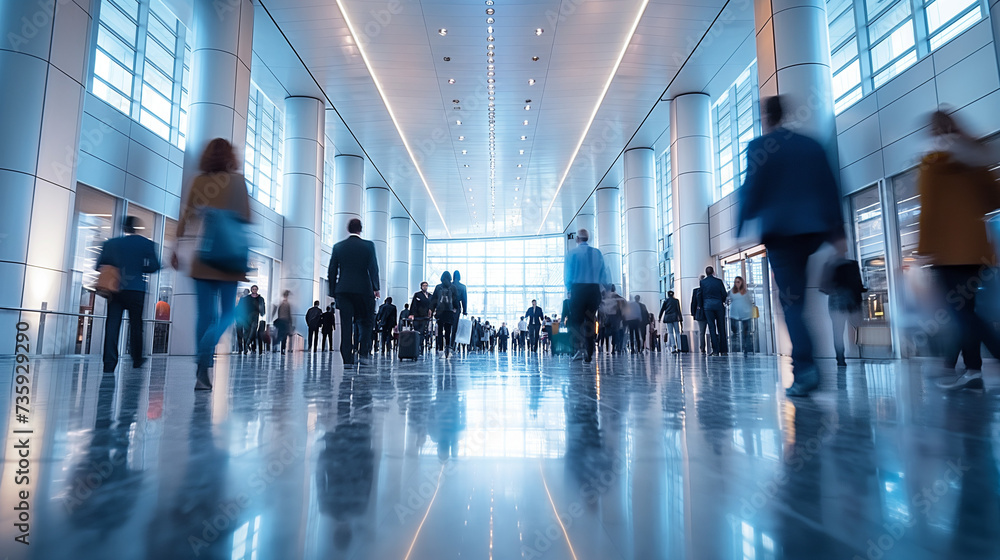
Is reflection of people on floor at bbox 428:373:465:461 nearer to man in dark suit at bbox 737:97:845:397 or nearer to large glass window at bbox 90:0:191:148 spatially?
man in dark suit at bbox 737:97:845:397

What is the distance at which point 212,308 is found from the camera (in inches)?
159

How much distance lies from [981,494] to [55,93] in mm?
11132

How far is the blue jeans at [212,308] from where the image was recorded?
3944 millimetres

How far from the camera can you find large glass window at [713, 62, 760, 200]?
16125 mm

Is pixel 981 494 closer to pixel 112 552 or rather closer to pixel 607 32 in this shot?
pixel 112 552

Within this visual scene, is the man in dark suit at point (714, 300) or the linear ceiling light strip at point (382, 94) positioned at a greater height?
the linear ceiling light strip at point (382, 94)

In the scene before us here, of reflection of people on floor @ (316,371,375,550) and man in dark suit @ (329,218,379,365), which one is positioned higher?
man in dark suit @ (329,218,379,365)

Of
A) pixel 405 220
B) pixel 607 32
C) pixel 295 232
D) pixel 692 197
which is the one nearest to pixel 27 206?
pixel 295 232

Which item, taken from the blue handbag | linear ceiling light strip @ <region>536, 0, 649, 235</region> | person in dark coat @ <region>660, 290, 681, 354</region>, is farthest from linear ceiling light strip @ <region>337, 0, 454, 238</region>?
the blue handbag

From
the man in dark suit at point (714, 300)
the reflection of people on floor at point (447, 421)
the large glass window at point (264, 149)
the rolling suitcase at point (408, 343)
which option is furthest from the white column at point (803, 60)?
the large glass window at point (264, 149)

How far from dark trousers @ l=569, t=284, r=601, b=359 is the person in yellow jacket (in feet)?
12.3

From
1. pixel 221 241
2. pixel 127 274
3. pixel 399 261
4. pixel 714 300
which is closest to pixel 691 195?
pixel 714 300

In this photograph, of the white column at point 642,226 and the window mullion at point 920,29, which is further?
the white column at point 642,226

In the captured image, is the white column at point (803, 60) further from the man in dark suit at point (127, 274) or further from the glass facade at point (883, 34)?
the man in dark suit at point (127, 274)
